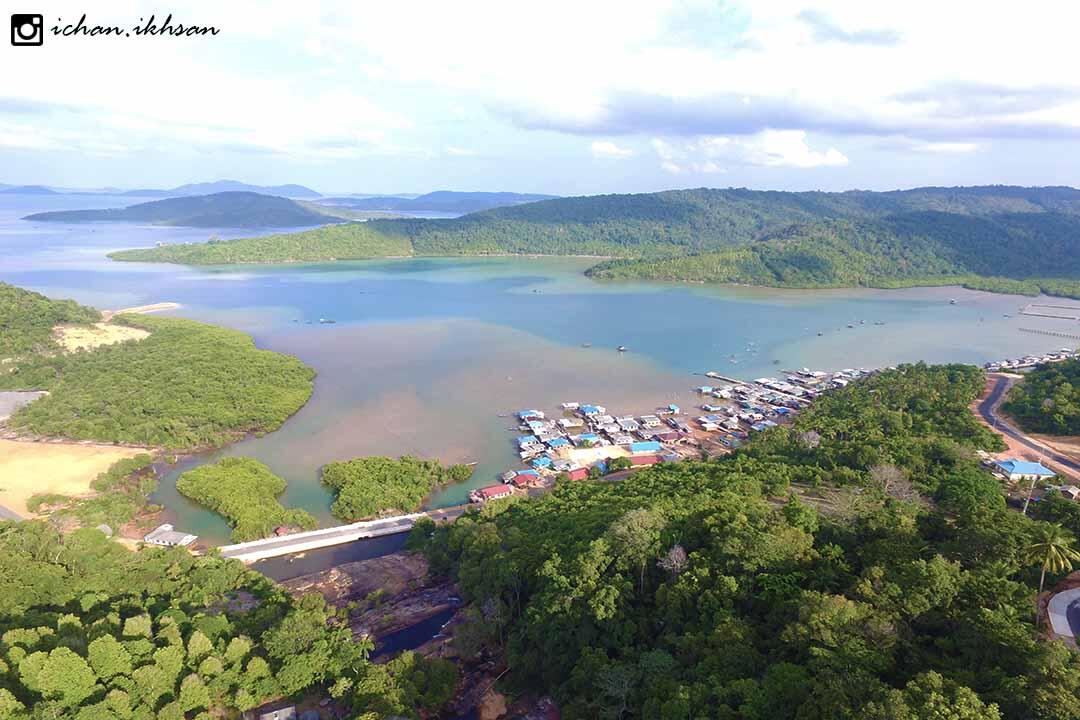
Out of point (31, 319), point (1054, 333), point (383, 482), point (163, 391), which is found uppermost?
point (1054, 333)

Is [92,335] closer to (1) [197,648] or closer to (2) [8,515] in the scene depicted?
(2) [8,515]

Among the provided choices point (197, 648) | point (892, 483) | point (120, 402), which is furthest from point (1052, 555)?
point (120, 402)

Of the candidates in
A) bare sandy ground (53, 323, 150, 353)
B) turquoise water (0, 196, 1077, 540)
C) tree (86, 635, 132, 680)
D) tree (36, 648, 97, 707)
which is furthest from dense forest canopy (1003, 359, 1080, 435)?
bare sandy ground (53, 323, 150, 353)

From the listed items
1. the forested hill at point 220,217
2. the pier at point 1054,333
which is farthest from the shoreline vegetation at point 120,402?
the forested hill at point 220,217

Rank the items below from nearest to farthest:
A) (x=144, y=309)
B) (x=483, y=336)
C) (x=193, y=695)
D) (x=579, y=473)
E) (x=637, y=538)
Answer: (x=193, y=695)
(x=637, y=538)
(x=579, y=473)
(x=483, y=336)
(x=144, y=309)

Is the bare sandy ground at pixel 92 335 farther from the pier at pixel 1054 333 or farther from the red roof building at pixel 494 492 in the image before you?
the pier at pixel 1054 333

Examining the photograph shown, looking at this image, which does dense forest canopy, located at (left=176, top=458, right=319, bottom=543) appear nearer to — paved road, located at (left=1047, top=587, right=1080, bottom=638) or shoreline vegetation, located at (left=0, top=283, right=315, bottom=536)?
shoreline vegetation, located at (left=0, top=283, right=315, bottom=536)
